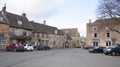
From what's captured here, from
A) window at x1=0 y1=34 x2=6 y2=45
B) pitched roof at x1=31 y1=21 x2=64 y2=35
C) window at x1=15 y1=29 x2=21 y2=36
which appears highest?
pitched roof at x1=31 y1=21 x2=64 y2=35

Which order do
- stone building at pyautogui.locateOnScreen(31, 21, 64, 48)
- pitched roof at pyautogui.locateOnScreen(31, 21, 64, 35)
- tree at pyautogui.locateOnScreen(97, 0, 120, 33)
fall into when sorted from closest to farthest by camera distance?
tree at pyautogui.locateOnScreen(97, 0, 120, 33) → stone building at pyautogui.locateOnScreen(31, 21, 64, 48) → pitched roof at pyautogui.locateOnScreen(31, 21, 64, 35)

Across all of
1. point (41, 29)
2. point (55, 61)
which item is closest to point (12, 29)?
point (41, 29)

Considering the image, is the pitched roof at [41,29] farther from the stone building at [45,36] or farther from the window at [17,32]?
the window at [17,32]

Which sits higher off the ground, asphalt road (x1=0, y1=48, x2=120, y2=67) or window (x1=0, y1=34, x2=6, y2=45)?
window (x1=0, y1=34, x2=6, y2=45)

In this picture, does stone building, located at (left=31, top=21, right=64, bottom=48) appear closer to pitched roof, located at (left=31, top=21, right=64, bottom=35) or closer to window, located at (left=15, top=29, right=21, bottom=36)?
pitched roof, located at (left=31, top=21, right=64, bottom=35)

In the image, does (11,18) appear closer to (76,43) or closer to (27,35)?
(27,35)

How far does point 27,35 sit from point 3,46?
34.1ft

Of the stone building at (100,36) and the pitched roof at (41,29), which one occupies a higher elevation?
the pitched roof at (41,29)

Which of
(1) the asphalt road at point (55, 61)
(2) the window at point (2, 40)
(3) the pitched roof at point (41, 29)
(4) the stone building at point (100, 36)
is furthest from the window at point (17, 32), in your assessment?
(4) the stone building at point (100, 36)

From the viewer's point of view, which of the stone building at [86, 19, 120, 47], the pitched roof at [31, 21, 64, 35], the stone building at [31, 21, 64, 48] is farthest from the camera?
the stone building at [86, 19, 120, 47]

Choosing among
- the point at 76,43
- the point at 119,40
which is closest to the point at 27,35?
the point at 119,40

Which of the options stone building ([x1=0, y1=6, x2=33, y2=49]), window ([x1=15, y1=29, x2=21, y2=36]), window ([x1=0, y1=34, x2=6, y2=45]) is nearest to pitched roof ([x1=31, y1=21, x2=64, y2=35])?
stone building ([x1=0, y1=6, x2=33, y2=49])

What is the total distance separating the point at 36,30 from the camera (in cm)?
6241

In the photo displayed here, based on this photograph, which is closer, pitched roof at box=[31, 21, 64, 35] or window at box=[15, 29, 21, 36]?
window at box=[15, 29, 21, 36]
